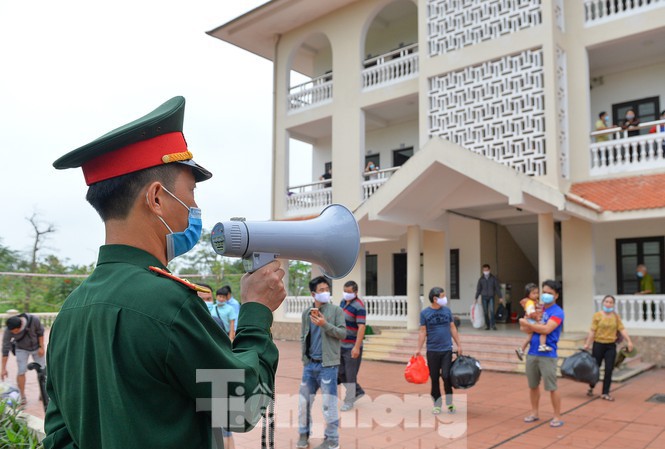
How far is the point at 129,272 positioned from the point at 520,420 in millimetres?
6661

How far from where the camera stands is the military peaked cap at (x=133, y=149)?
4.96 feet

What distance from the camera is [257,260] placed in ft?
5.59

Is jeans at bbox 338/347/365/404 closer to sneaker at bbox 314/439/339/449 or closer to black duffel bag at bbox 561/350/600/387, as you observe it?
sneaker at bbox 314/439/339/449

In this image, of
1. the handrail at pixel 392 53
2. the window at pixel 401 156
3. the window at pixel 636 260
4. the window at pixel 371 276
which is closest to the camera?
the window at pixel 636 260

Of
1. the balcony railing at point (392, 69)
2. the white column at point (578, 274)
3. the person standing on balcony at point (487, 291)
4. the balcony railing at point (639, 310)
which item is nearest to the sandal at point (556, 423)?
the balcony railing at point (639, 310)

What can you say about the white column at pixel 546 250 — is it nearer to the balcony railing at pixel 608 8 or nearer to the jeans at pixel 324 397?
the balcony railing at pixel 608 8

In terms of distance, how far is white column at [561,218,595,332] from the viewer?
12812 millimetres

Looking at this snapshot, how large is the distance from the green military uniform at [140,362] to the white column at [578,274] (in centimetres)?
1287

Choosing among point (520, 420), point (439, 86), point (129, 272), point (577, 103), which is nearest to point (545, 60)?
point (577, 103)

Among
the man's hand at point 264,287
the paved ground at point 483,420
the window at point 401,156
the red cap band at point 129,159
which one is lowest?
the paved ground at point 483,420

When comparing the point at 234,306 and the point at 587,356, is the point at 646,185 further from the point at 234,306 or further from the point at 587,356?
the point at 234,306

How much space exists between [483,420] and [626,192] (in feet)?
24.3

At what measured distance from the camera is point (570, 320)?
510 inches

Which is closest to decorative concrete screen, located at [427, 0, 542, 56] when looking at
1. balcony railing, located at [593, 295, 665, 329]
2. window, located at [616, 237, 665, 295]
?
window, located at [616, 237, 665, 295]
